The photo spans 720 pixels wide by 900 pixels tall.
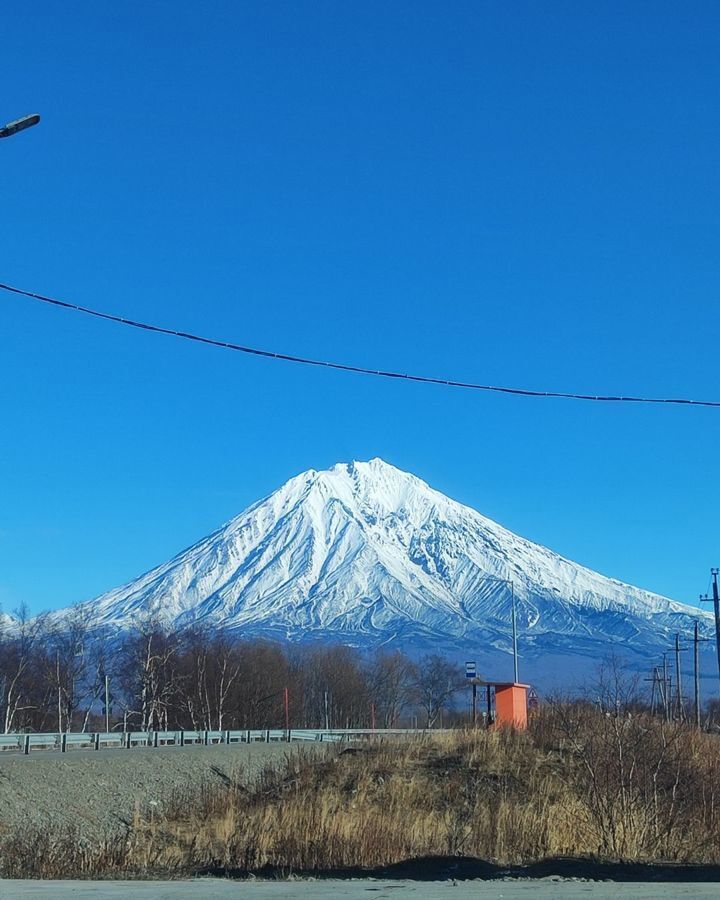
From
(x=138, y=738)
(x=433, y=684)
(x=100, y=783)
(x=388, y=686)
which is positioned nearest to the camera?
(x=100, y=783)

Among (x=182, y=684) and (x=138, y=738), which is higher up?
(x=138, y=738)

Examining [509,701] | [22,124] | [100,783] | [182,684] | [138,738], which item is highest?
[22,124]

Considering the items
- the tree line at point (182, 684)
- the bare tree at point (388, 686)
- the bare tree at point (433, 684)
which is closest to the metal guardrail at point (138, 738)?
the tree line at point (182, 684)

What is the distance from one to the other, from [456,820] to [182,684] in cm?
6888

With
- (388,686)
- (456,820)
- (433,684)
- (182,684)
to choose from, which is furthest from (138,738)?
(433,684)

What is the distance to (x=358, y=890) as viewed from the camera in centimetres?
1129

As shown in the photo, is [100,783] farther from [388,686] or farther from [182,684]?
[388,686]

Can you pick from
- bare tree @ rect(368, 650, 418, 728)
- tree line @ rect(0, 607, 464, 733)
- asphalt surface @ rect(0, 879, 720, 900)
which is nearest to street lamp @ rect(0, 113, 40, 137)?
asphalt surface @ rect(0, 879, 720, 900)

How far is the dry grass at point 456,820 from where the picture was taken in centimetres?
1538

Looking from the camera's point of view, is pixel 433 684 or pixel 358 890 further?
pixel 433 684

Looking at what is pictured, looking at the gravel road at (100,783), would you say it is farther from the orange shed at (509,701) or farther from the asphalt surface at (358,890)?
the asphalt surface at (358,890)

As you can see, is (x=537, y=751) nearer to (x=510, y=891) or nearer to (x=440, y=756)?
(x=440, y=756)

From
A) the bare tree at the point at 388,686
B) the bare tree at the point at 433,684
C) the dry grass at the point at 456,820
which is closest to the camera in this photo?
the dry grass at the point at 456,820

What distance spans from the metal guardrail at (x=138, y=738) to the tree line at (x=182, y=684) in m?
10.3
